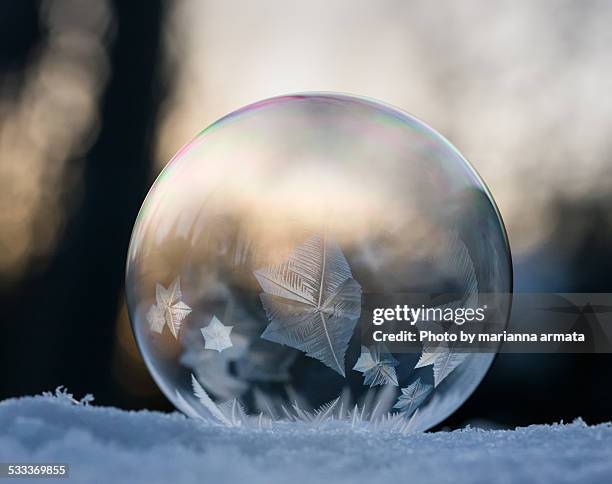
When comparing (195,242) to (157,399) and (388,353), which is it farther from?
(157,399)

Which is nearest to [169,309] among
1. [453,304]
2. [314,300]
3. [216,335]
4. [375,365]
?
[216,335]

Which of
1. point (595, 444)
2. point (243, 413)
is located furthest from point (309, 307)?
point (595, 444)

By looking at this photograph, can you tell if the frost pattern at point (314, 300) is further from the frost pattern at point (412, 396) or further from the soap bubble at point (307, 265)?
the frost pattern at point (412, 396)

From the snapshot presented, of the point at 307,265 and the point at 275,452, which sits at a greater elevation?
the point at 307,265

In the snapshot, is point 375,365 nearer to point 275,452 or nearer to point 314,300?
point 314,300

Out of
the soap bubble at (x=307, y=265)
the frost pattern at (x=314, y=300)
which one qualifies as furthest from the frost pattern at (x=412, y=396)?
the frost pattern at (x=314, y=300)

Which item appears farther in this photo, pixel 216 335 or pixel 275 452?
pixel 216 335
